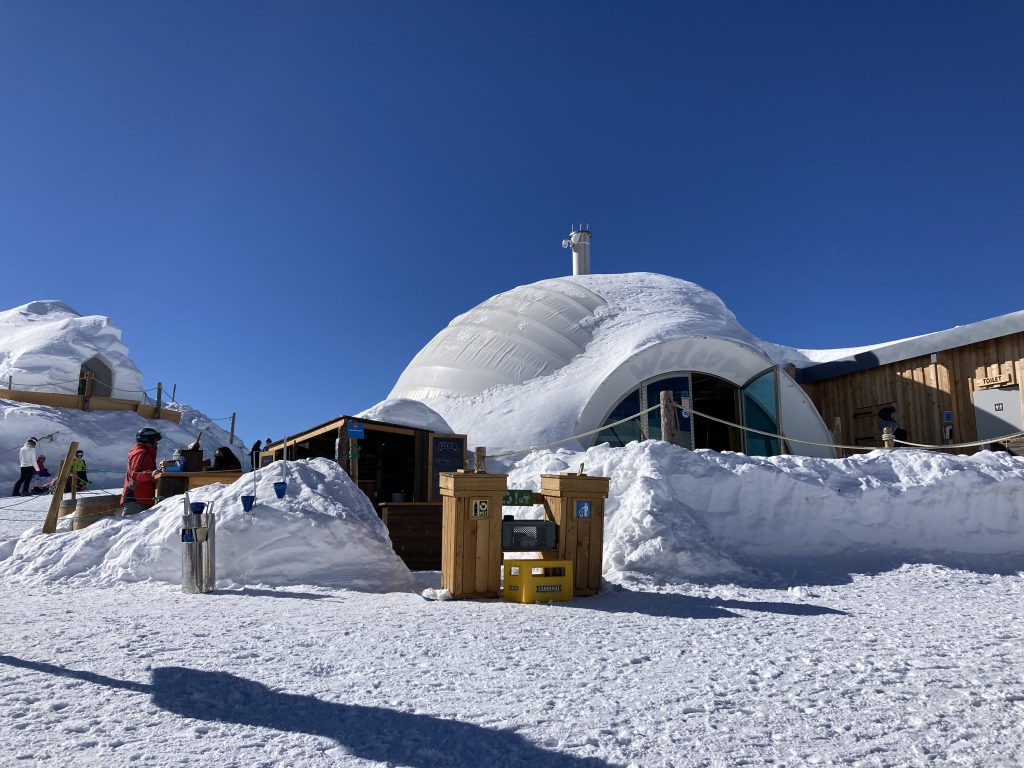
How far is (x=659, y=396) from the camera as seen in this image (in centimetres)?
1611

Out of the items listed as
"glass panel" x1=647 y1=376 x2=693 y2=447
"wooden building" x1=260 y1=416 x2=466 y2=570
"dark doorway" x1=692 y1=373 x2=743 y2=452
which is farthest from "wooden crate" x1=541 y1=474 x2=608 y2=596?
"dark doorway" x1=692 y1=373 x2=743 y2=452

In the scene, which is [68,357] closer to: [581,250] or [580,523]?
[581,250]

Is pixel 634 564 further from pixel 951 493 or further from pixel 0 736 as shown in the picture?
pixel 0 736

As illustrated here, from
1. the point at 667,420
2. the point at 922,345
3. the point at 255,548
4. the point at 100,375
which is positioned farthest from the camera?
the point at 100,375

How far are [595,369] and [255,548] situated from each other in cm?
1059

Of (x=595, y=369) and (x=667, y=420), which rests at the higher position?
(x=595, y=369)

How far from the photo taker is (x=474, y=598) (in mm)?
6688

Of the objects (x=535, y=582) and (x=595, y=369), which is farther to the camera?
(x=595, y=369)

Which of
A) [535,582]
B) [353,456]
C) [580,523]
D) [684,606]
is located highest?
[353,456]

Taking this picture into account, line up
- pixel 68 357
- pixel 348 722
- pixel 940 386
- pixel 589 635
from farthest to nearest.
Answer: pixel 68 357, pixel 940 386, pixel 589 635, pixel 348 722

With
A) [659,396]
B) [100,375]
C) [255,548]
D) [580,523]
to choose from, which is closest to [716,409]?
[659,396]

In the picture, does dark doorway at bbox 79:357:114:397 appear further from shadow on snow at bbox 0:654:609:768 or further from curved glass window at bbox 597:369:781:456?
shadow on snow at bbox 0:654:609:768

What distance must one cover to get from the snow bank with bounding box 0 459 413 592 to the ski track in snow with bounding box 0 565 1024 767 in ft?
4.86

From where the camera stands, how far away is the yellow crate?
6469mm
